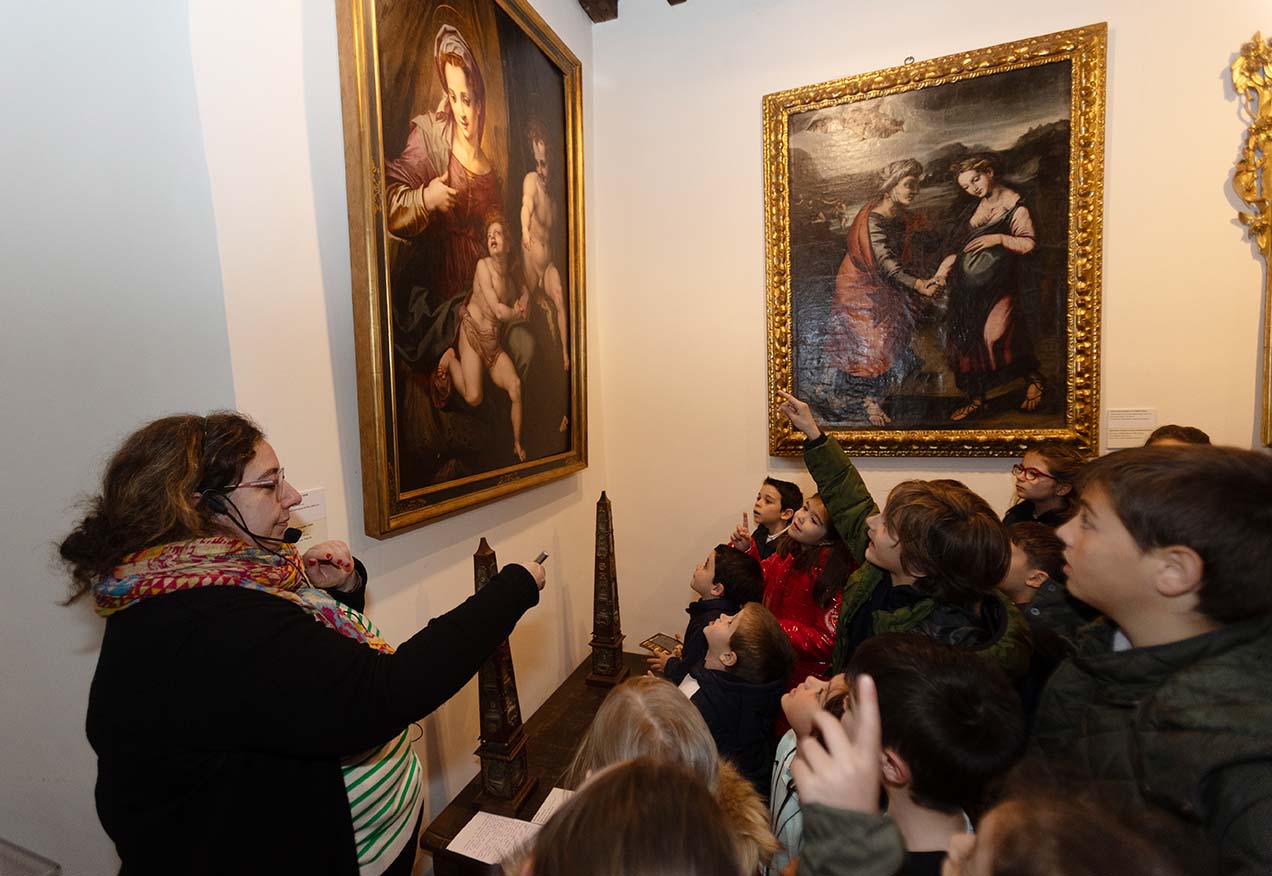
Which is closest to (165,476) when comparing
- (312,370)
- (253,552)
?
(253,552)

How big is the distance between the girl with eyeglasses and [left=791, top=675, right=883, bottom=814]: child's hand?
90.0 inches

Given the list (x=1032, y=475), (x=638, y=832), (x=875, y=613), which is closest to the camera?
(x=638, y=832)

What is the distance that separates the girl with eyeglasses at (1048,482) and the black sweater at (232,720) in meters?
2.77

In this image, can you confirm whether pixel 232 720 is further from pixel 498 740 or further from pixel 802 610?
pixel 802 610

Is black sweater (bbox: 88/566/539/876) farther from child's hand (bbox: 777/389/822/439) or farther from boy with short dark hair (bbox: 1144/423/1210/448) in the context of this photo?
boy with short dark hair (bbox: 1144/423/1210/448)

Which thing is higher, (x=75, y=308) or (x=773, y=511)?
(x=75, y=308)

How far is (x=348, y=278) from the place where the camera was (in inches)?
79.8

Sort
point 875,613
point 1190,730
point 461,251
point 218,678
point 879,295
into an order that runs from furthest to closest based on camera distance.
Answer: point 879,295, point 461,251, point 875,613, point 218,678, point 1190,730

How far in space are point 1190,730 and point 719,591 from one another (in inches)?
73.7

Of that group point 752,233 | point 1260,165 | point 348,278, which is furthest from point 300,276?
point 1260,165

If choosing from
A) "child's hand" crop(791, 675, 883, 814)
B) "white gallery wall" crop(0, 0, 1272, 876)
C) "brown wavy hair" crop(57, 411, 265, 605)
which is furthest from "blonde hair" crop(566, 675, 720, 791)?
"white gallery wall" crop(0, 0, 1272, 876)

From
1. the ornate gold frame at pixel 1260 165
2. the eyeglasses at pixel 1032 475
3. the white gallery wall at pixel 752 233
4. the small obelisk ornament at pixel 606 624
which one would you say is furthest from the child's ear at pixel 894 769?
the ornate gold frame at pixel 1260 165

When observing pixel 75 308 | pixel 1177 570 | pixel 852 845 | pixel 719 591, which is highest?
pixel 75 308

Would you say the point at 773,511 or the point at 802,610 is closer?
the point at 802,610
